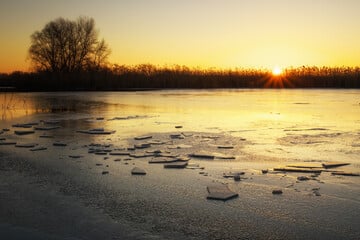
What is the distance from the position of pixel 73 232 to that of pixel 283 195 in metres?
2.04

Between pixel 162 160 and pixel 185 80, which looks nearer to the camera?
pixel 162 160

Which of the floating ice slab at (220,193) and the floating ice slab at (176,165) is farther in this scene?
the floating ice slab at (176,165)

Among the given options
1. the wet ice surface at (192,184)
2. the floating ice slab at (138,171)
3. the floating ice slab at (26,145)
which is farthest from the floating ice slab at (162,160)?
the floating ice slab at (26,145)

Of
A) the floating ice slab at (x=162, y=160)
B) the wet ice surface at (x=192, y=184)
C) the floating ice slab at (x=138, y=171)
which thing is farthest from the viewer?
the floating ice slab at (x=162, y=160)

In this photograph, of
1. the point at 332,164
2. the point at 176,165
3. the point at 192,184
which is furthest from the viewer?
the point at 176,165

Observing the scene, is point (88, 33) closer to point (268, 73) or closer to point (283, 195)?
point (268, 73)

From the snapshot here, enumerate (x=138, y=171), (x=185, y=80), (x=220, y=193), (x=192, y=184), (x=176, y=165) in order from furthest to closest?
(x=185, y=80) → (x=176, y=165) → (x=138, y=171) → (x=192, y=184) → (x=220, y=193)

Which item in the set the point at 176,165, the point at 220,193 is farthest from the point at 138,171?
the point at 220,193

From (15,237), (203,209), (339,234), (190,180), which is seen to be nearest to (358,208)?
(339,234)

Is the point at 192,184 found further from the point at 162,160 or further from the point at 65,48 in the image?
the point at 65,48

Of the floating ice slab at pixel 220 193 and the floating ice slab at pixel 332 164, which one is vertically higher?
the floating ice slab at pixel 332 164

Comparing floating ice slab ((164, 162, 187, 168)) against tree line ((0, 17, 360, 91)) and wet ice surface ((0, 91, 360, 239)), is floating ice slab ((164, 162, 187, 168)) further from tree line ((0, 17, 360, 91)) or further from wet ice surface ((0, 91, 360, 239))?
tree line ((0, 17, 360, 91))

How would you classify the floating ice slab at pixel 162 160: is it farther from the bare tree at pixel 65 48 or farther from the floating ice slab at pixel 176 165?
the bare tree at pixel 65 48

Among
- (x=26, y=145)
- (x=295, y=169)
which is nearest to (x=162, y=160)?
(x=295, y=169)
